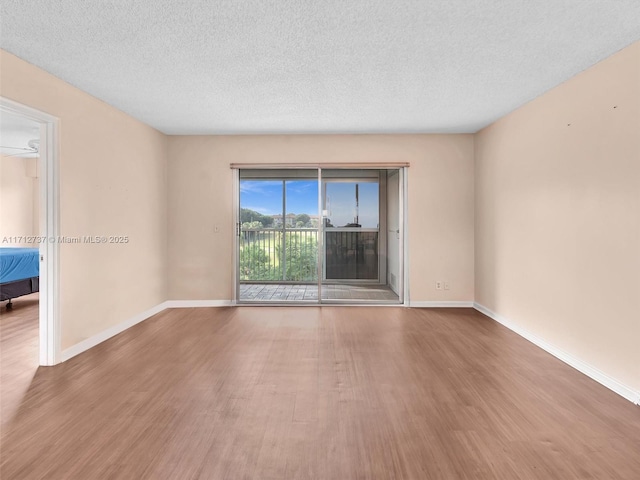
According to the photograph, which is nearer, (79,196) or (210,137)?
(79,196)

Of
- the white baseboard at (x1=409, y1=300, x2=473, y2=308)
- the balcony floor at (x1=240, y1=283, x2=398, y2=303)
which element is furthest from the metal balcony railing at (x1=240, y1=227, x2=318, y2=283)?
the white baseboard at (x1=409, y1=300, x2=473, y2=308)

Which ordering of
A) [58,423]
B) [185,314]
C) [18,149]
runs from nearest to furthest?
1. [58,423]
2. [185,314]
3. [18,149]

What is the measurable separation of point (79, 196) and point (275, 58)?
2.23 m

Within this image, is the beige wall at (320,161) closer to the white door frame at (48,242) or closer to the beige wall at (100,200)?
the beige wall at (100,200)

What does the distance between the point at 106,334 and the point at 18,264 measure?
2.38 m

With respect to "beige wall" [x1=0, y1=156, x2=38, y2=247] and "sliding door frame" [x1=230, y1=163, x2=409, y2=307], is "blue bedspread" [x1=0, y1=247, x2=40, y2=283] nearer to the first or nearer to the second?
"beige wall" [x1=0, y1=156, x2=38, y2=247]

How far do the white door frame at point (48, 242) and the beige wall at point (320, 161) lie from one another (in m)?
2.09

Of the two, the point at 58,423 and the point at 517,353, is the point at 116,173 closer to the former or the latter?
the point at 58,423

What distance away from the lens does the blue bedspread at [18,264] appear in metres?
4.75

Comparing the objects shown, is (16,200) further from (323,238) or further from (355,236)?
(355,236)

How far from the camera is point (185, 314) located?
4723 millimetres

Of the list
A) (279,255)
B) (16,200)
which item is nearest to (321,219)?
(279,255)

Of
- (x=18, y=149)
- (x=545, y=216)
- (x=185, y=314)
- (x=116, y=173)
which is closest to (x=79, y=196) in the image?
(x=116, y=173)

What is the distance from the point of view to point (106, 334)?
373 centimetres
